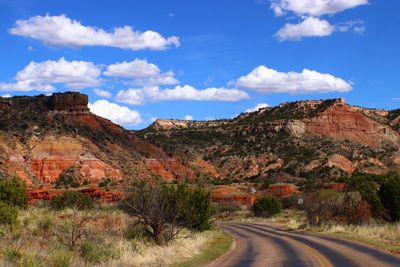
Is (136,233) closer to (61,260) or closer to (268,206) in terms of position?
(61,260)

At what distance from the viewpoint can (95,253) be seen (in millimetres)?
16531

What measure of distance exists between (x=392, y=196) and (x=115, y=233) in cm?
2059

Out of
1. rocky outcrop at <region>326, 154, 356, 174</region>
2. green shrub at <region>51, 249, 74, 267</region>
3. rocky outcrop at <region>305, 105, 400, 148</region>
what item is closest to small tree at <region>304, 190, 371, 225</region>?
green shrub at <region>51, 249, 74, 267</region>

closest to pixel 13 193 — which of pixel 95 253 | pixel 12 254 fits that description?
pixel 95 253

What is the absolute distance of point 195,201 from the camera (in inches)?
1355

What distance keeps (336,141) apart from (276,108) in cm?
3172

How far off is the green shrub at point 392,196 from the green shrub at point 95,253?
24.2 meters

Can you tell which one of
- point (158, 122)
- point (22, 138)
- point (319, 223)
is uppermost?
point (158, 122)

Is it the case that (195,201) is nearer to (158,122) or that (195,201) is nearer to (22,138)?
(22,138)

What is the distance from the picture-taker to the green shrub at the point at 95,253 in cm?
1598

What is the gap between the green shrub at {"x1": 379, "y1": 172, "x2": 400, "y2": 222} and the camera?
35500 millimetres

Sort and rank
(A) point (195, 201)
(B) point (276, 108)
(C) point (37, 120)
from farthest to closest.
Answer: (B) point (276, 108), (C) point (37, 120), (A) point (195, 201)

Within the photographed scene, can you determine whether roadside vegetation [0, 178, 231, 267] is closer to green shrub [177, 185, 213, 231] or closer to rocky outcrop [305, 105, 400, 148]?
green shrub [177, 185, 213, 231]

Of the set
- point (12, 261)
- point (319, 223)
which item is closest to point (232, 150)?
point (319, 223)
